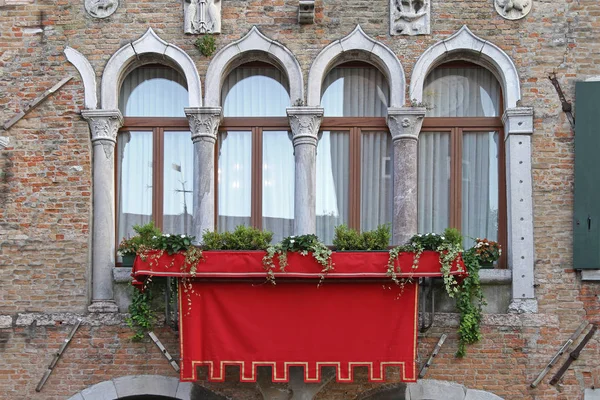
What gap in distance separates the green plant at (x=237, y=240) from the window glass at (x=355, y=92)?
1845mm

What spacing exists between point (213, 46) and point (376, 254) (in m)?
3.06

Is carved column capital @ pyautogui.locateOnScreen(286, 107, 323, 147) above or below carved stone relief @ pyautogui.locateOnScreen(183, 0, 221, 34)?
below

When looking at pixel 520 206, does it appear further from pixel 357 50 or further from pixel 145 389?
pixel 145 389

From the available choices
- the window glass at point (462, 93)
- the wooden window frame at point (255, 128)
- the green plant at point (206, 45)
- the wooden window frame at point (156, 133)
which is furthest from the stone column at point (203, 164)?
the window glass at point (462, 93)

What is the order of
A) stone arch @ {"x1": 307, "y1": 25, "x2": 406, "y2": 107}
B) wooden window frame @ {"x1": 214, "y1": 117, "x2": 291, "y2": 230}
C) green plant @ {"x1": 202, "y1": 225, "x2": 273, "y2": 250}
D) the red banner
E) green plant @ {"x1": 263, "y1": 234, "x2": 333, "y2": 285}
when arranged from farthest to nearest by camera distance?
wooden window frame @ {"x1": 214, "y1": 117, "x2": 291, "y2": 230}, stone arch @ {"x1": 307, "y1": 25, "x2": 406, "y2": 107}, green plant @ {"x1": 202, "y1": 225, "x2": 273, "y2": 250}, the red banner, green plant @ {"x1": 263, "y1": 234, "x2": 333, "y2": 285}

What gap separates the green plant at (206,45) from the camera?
960cm

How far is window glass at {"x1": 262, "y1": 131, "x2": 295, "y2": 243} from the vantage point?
9.88 m

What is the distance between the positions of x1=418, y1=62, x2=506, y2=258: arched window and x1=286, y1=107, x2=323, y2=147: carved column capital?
4.17ft

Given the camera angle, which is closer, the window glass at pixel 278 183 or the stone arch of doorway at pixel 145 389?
the stone arch of doorway at pixel 145 389

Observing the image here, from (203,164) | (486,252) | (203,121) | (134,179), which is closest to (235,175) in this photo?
(203,164)

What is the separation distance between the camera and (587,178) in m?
9.27

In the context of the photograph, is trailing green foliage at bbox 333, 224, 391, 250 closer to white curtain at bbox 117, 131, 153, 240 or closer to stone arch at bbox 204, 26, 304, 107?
stone arch at bbox 204, 26, 304, 107

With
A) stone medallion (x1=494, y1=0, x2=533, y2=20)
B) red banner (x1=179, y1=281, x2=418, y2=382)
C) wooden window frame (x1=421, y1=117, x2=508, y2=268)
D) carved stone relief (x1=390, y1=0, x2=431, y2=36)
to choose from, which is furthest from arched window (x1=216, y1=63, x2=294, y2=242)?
stone medallion (x1=494, y1=0, x2=533, y2=20)

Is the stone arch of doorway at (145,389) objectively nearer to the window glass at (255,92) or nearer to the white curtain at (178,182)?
the white curtain at (178,182)
